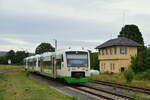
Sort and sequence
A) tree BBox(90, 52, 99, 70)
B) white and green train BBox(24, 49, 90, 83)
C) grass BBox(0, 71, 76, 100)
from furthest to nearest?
tree BBox(90, 52, 99, 70)
white and green train BBox(24, 49, 90, 83)
grass BBox(0, 71, 76, 100)

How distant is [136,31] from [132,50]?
26.6 metres

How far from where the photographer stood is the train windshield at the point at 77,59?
1062 inches

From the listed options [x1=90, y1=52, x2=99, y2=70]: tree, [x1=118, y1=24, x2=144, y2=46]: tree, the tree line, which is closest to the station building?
[x1=90, y1=52, x2=99, y2=70]: tree

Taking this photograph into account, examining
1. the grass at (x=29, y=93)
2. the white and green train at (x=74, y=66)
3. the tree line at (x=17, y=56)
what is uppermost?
the tree line at (x=17, y=56)

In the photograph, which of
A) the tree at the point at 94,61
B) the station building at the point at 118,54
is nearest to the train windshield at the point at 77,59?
the station building at the point at 118,54

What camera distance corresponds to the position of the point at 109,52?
58719 millimetres

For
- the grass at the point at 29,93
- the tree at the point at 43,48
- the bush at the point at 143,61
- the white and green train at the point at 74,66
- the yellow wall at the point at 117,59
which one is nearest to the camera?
the grass at the point at 29,93

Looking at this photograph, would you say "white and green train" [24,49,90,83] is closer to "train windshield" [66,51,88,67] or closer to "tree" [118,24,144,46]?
"train windshield" [66,51,88,67]

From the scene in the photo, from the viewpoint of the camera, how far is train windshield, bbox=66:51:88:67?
27.0m

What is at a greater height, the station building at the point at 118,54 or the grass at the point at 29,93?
the station building at the point at 118,54

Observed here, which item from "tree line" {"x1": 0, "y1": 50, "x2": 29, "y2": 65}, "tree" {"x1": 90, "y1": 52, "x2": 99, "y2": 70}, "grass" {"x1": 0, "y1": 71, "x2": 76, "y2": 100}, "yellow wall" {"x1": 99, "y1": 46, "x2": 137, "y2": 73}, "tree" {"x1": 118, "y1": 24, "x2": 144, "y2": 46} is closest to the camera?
"grass" {"x1": 0, "y1": 71, "x2": 76, "y2": 100}

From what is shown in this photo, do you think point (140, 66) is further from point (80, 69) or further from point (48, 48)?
point (48, 48)

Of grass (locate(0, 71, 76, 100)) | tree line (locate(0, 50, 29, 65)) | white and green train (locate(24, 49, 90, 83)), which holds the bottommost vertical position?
grass (locate(0, 71, 76, 100))

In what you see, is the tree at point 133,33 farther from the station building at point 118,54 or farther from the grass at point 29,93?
the grass at point 29,93
